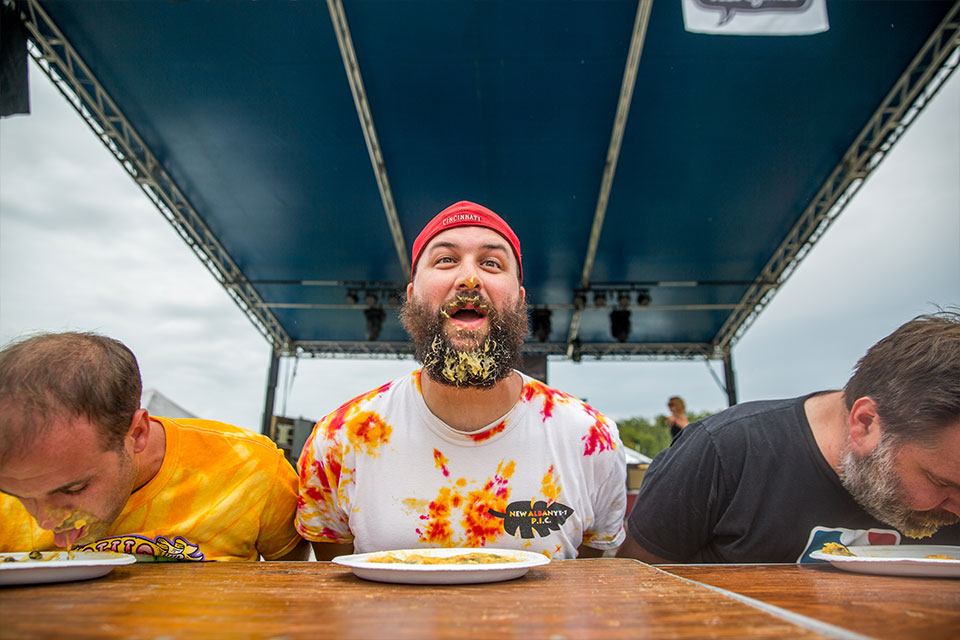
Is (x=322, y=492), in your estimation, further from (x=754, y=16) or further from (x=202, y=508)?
(x=754, y=16)

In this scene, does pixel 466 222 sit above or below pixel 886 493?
above

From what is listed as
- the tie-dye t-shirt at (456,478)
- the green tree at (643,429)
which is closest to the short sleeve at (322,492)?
the tie-dye t-shirt at (456,478)

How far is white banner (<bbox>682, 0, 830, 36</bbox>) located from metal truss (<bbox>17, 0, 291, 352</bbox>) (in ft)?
16.6

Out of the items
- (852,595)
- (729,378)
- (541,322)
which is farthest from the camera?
(729,378)

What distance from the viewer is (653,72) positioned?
482 centimetres

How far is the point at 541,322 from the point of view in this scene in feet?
29.9

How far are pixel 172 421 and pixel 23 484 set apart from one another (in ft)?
1.86

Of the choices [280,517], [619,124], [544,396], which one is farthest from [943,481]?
[619,124]

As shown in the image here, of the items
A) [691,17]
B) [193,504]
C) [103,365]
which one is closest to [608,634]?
[103,365]

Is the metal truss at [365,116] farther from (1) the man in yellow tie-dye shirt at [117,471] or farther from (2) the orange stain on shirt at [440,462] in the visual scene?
(2) the orange stain on shirt at [440,462]

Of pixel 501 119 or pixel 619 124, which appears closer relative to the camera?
pixel 619 124

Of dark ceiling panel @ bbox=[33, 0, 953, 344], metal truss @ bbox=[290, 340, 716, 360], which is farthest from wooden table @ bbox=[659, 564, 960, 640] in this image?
metal truss @ bbox=[290, 340, 716, 360]

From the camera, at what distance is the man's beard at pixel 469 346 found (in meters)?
1.63

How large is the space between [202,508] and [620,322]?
25.5ft
